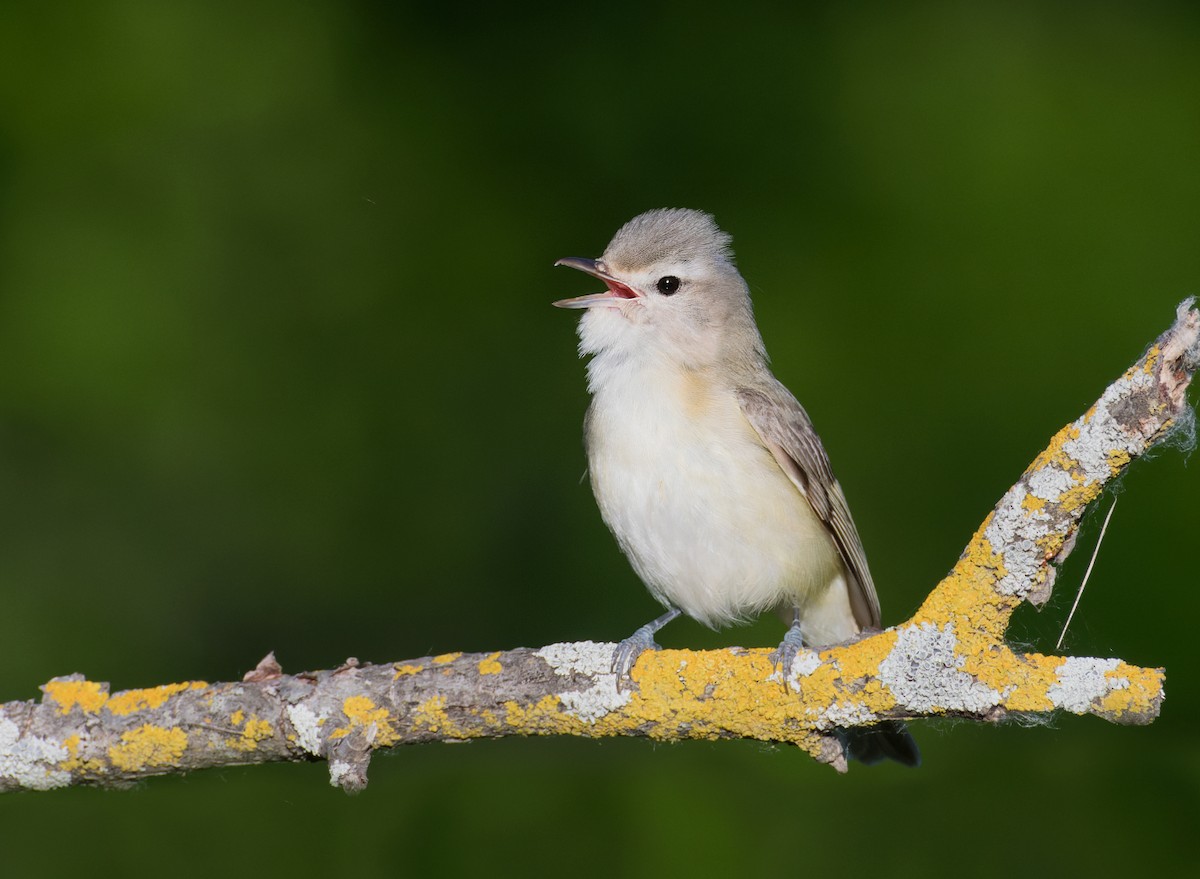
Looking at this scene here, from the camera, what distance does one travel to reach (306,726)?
3084mm

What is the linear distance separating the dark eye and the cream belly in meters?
0.40

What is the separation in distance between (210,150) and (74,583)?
71.7 inches

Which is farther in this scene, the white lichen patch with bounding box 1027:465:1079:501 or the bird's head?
the bird's head

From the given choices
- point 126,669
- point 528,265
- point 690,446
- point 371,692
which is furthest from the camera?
point 528,265

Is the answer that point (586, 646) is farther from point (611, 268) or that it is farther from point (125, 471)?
point (125, 471)

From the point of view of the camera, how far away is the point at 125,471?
4.92m

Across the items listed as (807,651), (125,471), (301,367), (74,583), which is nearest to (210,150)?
(301,367)

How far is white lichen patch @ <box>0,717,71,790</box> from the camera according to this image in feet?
10.4

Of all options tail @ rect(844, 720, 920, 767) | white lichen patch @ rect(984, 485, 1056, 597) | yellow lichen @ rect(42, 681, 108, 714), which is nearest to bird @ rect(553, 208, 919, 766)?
tail @ rect(844, 720, 920, 767)

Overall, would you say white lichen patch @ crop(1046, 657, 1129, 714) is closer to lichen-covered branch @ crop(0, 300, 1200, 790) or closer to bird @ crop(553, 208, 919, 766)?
lichen-covered branch @ crop(0, 300, 1200, 790)

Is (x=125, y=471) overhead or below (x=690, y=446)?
overhead

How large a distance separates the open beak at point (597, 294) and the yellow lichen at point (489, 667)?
4.35 feet

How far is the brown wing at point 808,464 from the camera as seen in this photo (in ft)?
12.8

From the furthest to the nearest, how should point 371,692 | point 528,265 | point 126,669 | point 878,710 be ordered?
1. point 528,265
2. point 126,669
3. point 371,692
4. point 878,710
